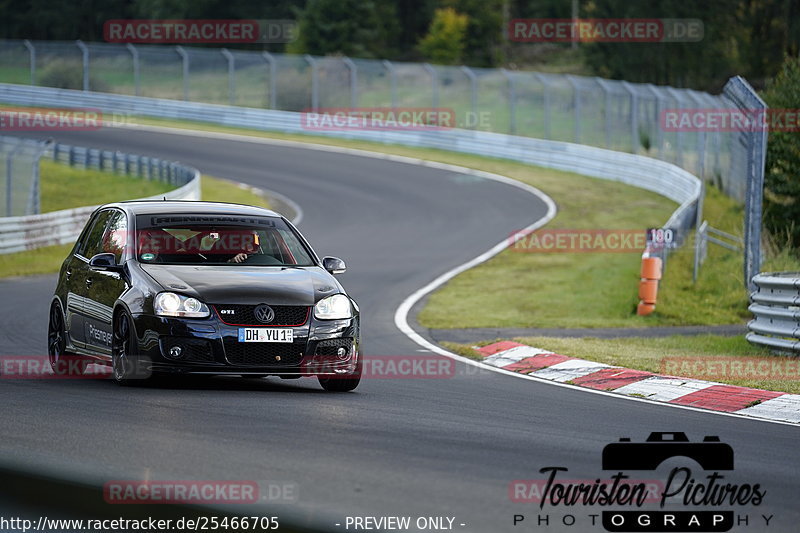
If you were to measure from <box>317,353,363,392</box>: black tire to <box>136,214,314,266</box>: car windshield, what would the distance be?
3.49 feet

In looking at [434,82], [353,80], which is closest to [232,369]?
[434,82]

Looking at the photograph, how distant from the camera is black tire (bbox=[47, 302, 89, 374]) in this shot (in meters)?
11.5

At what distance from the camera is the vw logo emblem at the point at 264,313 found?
391 inches

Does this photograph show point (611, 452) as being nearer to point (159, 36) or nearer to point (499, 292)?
point (499, 292)

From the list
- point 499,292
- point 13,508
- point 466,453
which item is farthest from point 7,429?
point 499,292

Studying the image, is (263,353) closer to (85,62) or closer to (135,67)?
(135,67)

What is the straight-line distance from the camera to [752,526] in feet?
19.8

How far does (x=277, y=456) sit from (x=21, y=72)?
54961 millimetres

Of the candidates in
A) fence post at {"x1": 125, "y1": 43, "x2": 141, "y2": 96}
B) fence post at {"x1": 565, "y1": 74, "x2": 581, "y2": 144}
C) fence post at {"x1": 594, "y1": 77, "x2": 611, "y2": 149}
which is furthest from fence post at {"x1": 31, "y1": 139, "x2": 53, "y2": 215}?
fence post at {"x1": 125, "y1": 43, "x2": 141, "y2": 96}

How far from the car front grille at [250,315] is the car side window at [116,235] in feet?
4.82

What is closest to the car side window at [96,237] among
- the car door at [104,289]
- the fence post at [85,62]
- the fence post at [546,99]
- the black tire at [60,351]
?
the car door at [104,289]

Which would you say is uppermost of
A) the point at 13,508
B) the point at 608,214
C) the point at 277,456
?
the point at 13,508

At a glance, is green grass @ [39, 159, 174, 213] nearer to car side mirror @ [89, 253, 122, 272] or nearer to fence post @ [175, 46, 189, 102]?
fence post @ [175, 46, 189, 102]

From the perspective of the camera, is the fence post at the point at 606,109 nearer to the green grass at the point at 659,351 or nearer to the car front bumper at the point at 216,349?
the green grass at the point at 659,351
